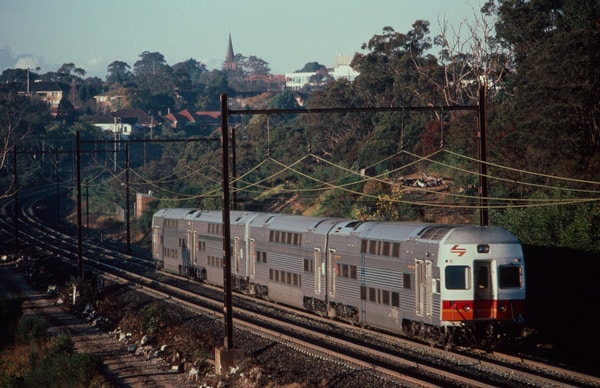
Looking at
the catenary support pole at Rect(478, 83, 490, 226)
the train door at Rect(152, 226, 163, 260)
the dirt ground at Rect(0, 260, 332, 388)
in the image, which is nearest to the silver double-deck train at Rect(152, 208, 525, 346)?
the catenary support pole at Rect(478, 83, 490, 226)

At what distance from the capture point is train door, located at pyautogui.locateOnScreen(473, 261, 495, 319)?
2433 centimetres

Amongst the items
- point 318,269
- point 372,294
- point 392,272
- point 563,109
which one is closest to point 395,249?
point 392,272

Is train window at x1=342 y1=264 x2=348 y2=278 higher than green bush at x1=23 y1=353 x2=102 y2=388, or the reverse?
train window at x1=342 y1=264 x2=348 y2=278

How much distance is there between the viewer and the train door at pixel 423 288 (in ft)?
82.0

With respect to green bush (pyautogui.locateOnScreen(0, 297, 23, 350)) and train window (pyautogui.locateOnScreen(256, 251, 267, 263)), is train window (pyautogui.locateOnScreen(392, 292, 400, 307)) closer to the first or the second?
train window (pyautogui.locateOnScreen(256, 251, 267, 263))

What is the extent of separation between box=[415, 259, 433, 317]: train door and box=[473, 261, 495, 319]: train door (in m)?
1.34

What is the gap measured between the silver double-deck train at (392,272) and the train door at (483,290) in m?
0.03

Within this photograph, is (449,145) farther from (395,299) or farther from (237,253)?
(395,299)

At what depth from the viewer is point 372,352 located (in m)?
25.1

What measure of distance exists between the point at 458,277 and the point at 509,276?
5.00 ft

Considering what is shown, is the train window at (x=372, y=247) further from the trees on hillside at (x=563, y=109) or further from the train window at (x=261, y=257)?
the trees on hillside at (x=563, y=109)

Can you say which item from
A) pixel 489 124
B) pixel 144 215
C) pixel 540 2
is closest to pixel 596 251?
pixel 489 124

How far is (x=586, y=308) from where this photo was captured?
101ft

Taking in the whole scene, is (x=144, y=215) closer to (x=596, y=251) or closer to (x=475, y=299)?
(x=596, y=251)
